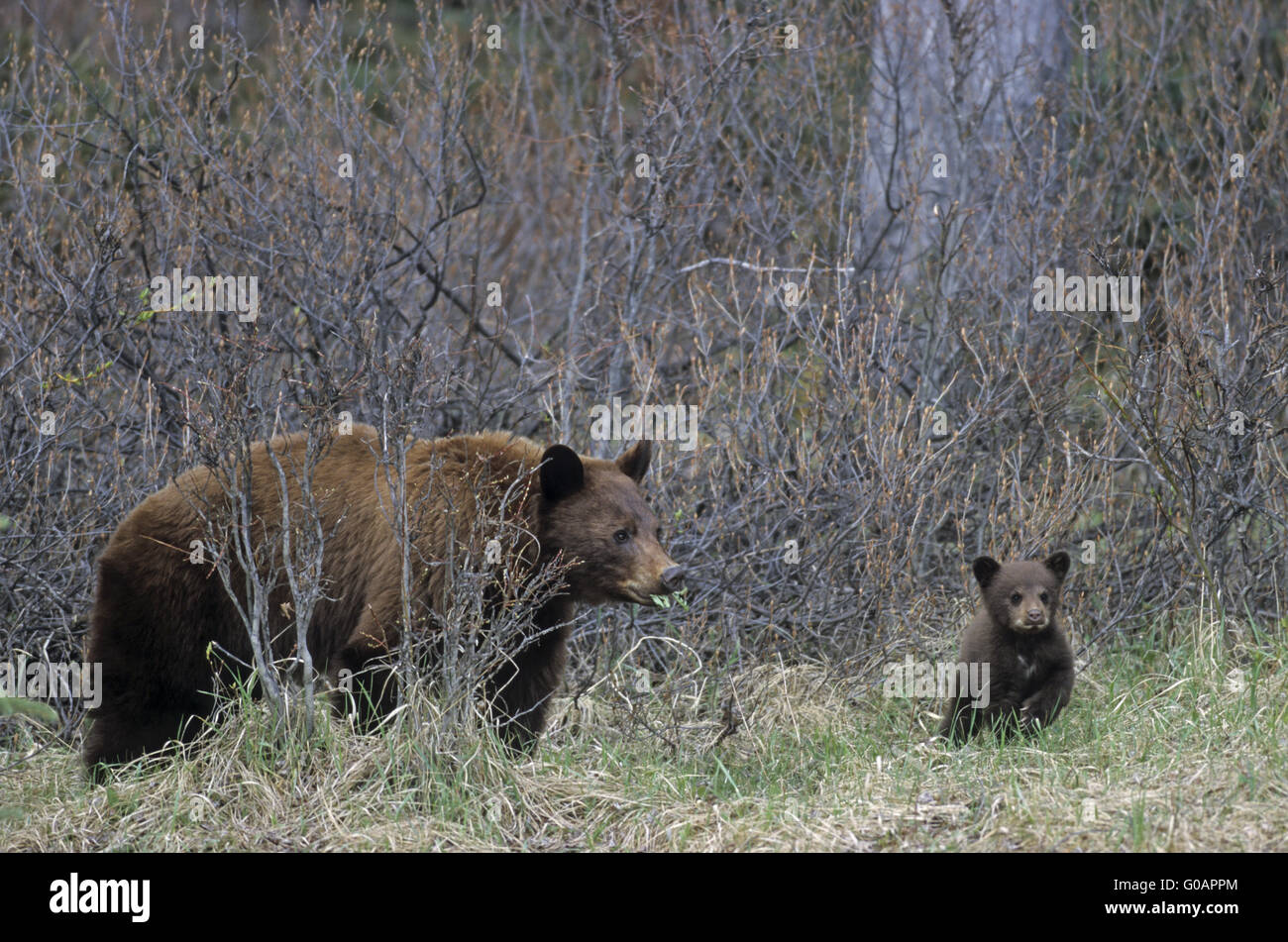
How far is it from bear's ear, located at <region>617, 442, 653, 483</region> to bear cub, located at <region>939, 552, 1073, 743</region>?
5.01 ft

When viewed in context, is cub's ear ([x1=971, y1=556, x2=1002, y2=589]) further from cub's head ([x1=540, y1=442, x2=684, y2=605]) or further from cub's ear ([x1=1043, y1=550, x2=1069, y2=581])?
cub's head ([x1=540, y1=442, x2=684, y2=605])

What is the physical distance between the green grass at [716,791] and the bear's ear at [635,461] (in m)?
1.15

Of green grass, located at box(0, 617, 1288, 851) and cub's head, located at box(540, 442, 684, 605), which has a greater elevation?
cub's head, located at box(540, 442, 684, 605)

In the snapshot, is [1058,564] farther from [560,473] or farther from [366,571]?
[366,571]

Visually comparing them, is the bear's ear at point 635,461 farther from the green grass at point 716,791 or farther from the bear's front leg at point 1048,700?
the bear's front leg at point 1048,700

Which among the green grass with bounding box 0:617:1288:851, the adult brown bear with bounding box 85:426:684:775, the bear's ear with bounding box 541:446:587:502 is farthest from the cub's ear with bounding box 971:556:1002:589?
the bear's ear with bounding box 541:446:587:502

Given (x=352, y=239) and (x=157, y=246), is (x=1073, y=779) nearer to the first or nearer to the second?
(x=352, y=239)

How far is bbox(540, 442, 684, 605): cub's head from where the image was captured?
19.1 ft

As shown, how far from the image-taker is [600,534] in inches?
231

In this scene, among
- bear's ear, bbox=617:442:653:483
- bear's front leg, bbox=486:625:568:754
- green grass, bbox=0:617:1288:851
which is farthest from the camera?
bear's ear, bbox=617:442:653:483

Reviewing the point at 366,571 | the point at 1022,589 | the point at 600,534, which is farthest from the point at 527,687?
the point at 1022,589

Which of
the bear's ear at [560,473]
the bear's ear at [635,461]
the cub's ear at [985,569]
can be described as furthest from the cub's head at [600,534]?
the cub's ear at [985,569]

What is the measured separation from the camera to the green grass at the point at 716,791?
4.89 meters

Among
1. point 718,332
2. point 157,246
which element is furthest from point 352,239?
point 718,332
